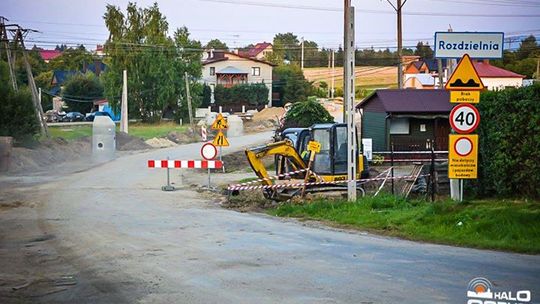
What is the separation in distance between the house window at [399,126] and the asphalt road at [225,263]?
73.9ft

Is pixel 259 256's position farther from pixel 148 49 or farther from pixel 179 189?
pixel 148 49

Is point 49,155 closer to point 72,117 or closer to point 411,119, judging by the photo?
point 411,119

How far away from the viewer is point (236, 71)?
112938mm

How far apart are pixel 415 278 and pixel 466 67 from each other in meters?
7.47

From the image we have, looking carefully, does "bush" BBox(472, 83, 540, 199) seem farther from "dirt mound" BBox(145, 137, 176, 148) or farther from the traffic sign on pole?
"dirt mound" BBox(145, 137, 176, 148)

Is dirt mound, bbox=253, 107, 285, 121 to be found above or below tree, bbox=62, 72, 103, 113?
below

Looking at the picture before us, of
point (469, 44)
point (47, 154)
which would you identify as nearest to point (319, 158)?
point (469, 44)

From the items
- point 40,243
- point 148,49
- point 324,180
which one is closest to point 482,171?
point 324,180

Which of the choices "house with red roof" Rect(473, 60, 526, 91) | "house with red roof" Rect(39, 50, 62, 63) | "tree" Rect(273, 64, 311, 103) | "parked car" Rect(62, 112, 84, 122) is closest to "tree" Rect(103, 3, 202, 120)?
"house with red roof" Rect(39, 50, 62, 63)

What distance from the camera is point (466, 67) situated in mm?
16031

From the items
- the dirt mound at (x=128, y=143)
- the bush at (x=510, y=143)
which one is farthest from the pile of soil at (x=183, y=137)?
the bush at (x=510, y=143)

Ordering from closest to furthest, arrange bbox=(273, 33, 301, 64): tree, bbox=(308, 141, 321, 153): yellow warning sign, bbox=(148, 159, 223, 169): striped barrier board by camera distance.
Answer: bbox=(308, 141, 321, 153): yellow warning sign
bbox=(148, 159, 223, 169): striped barrier board
bbox=(273, 33, 301, 64): tree

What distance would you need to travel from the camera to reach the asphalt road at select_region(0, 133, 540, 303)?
30.4 feet

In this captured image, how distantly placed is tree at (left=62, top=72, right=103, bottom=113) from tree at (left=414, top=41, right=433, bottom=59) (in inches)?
1978
